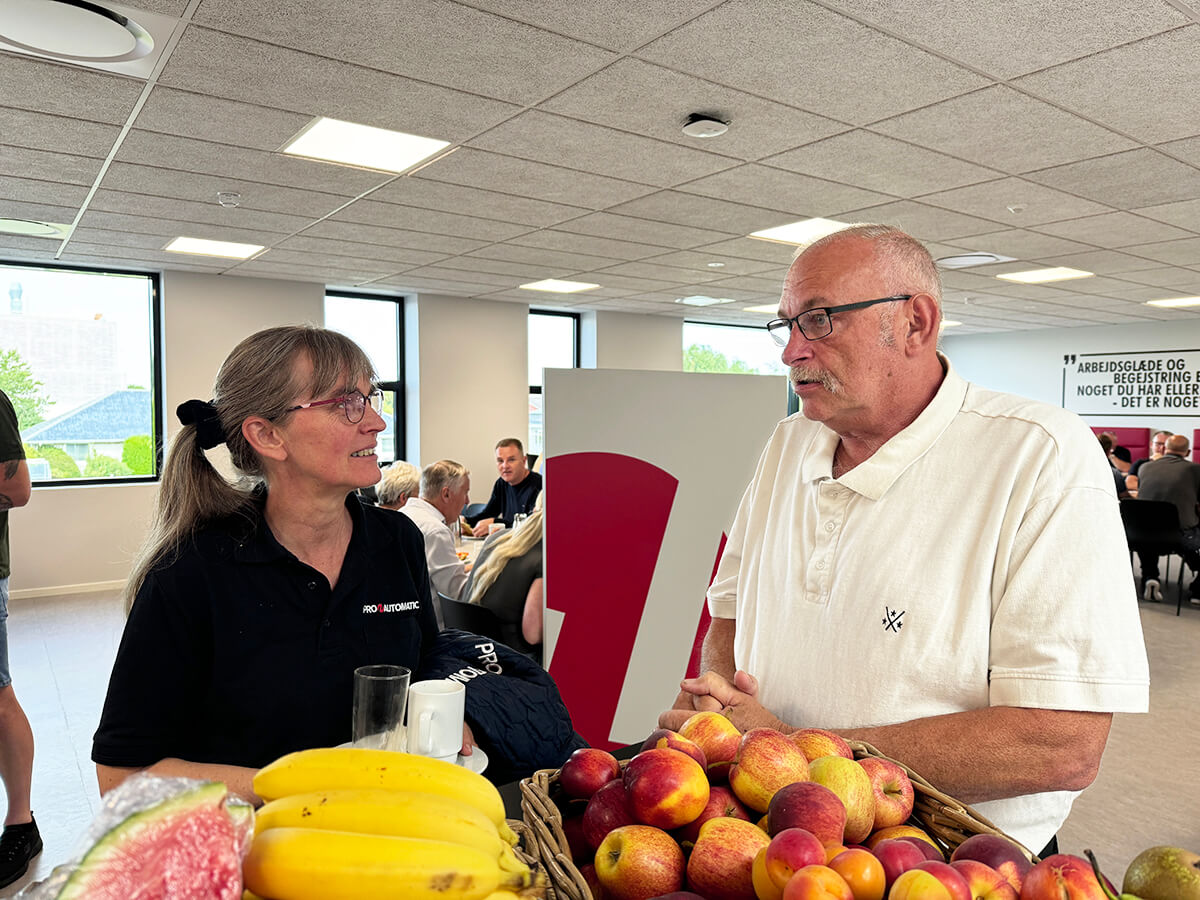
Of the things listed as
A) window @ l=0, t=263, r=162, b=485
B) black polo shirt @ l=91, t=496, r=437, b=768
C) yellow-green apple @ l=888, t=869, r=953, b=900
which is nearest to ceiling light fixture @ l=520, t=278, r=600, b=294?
window @ l=0, t=263, r=162, b=485

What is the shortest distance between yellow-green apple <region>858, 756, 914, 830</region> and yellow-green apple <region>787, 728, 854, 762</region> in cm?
3

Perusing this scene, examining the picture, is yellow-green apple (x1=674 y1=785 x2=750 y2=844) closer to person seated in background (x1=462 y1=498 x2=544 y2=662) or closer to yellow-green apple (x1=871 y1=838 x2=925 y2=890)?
yellow-green apple (x1=871 y1=838 x2=925 y2=890)

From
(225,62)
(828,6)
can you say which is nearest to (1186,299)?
(828,6)

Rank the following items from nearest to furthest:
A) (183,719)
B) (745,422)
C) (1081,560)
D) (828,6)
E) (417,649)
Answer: (1081,560), (183,719), (417,649), (828,6), (745,422)

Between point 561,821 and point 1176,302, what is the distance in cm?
1143

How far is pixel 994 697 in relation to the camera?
1240 mm

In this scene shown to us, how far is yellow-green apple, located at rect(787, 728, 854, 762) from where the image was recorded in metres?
0.92

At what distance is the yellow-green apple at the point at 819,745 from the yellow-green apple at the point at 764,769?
0.14 ft

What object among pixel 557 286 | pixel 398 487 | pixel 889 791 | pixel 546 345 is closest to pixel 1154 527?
pixel 557 286

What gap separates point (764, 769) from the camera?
845 mm

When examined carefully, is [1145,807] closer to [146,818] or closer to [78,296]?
[146,818]

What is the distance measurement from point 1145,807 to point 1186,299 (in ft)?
26.9

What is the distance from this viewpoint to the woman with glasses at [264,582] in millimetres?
1484

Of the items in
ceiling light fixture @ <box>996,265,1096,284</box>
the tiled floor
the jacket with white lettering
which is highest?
ceiling light fixture @ <box>996,265,1096,284</box>
